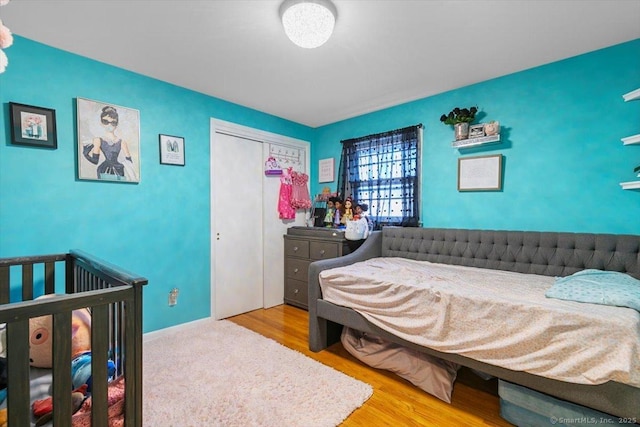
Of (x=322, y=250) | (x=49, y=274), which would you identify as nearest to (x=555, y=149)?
(x=322, y=250)

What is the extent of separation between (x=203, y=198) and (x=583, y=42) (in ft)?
11.2

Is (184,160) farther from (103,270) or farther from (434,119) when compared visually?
(434,119)

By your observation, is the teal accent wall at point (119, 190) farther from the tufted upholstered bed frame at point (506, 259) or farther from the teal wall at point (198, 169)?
the tufted upholstered bed frame at point (506, 259)

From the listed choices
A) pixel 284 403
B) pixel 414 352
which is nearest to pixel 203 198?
pixel 284 403

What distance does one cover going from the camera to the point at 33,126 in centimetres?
200

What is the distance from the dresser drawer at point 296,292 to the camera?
3.43 m

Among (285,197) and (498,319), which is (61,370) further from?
(285,197)

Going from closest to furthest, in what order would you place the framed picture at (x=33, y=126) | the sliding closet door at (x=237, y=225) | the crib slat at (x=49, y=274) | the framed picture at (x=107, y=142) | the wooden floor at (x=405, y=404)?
the wooden floor at (x=405, y=404), the crib slat at (x=49, y=274), the framed picture at (x=33, y=126), the framed picture at (x=107, y=142), the sliding closet door at (x=237, y=225)

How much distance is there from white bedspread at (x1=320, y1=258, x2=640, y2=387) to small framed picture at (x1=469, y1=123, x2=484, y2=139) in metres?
1.23

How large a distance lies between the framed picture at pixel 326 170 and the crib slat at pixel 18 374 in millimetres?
3325

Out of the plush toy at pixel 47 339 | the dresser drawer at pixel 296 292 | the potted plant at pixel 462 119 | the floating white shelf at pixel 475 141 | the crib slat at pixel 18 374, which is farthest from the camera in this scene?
the dresser drawer at pixel 296 292

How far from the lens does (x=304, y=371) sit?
2.04 metres

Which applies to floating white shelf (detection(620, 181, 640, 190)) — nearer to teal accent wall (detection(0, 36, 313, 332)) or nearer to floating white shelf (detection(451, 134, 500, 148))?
floating white shelf (detection(451, 134, 500, 148))

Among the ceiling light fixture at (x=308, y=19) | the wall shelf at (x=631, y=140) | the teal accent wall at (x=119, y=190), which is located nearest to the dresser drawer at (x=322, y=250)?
the teal accent wall at (x=119, y=190)
